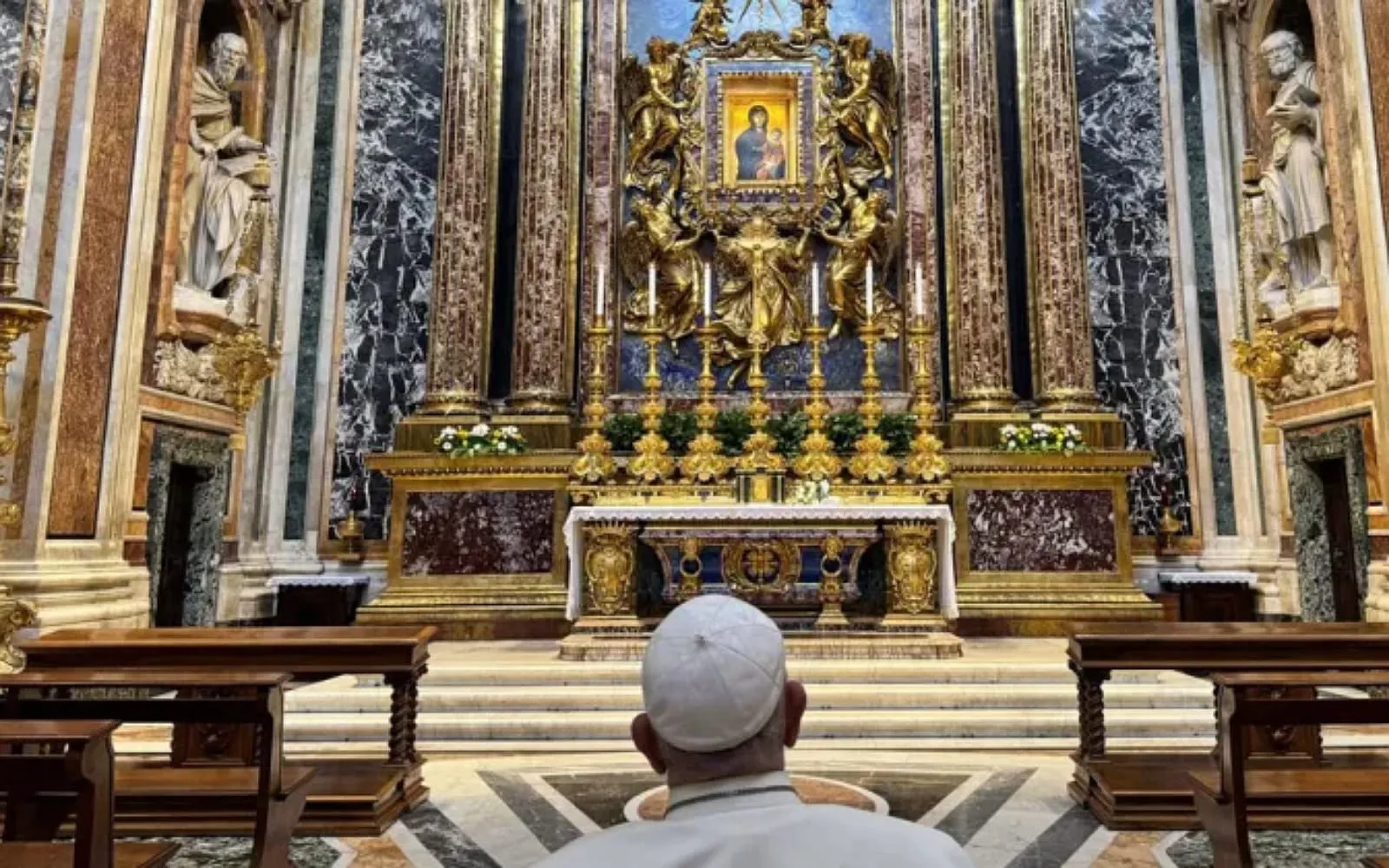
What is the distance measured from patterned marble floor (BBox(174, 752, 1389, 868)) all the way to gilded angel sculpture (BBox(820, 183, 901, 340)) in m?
6.32

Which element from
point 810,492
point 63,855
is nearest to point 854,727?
point 810,492

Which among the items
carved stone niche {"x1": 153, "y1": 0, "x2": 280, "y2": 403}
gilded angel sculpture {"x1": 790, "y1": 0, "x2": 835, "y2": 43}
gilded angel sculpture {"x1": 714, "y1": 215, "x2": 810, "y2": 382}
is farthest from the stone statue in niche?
gilded angel sculpture {"x1": 790, "y1": 0, "x2": 835, "y2": 43}

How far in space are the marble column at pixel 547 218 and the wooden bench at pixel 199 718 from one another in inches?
263

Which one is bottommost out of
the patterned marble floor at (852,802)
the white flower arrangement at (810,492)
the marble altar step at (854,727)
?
the patterned marble floor at (852,802)

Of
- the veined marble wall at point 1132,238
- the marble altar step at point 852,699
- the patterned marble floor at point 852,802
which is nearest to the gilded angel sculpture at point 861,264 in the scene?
the veined marble wall at point 1132,238

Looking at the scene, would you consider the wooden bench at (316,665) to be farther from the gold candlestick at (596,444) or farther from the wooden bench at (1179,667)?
the gold candlestick at (596,444)

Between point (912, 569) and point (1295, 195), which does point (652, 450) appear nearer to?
point (912, 569)

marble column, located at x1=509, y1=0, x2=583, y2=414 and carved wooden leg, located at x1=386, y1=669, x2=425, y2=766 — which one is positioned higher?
marble column, located at x1=509, y1=0, x2=583, y2=414

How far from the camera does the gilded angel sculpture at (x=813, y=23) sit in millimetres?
11461

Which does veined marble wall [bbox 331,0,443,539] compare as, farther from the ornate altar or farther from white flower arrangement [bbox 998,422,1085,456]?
white flower arrangement [bbox 998,422,1085,456]

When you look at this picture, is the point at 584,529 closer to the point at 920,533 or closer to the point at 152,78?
the point at 920,533

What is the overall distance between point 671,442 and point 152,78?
18.3 ft

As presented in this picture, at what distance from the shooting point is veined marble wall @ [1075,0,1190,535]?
1056 centimetres

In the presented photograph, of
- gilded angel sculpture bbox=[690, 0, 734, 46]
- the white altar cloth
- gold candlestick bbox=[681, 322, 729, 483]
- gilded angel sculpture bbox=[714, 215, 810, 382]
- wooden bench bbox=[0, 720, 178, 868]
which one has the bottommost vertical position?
wooden bench bbox=[0, 720, 178, 868]
